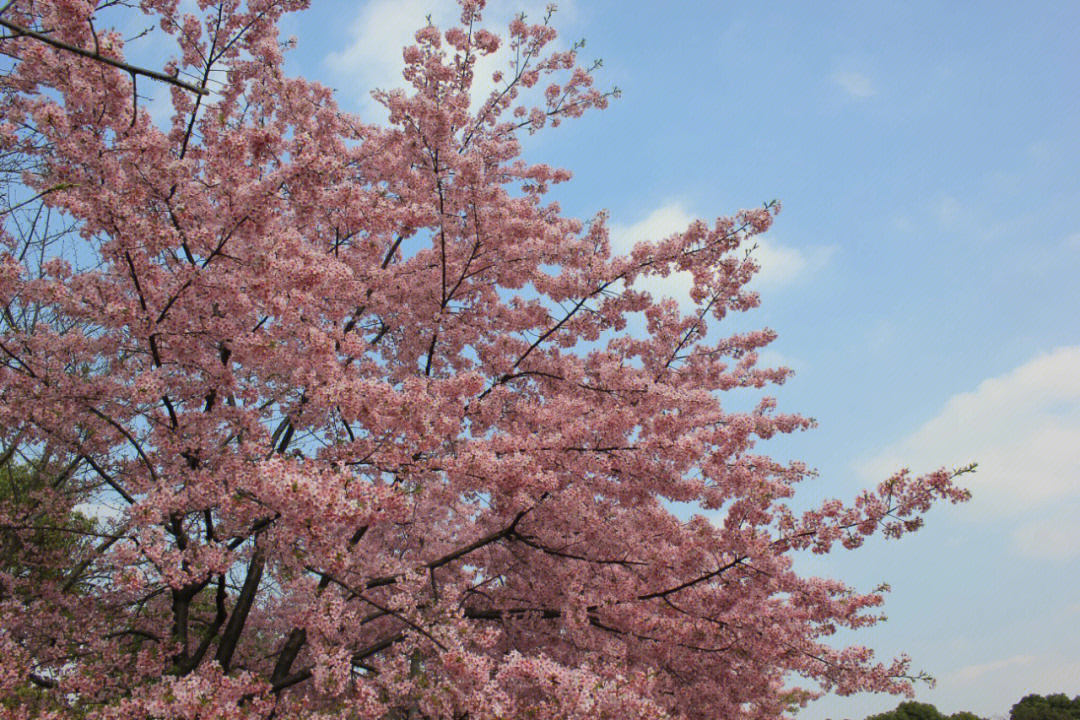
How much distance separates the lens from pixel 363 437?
A: 8906 mm

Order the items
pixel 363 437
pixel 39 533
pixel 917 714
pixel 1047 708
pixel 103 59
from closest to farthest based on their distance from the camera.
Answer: pixel 103 59
pixel 363 437
pixel 39 533
pixel 917 714
pixel 1047 708

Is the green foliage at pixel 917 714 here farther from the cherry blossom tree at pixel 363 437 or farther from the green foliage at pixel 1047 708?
the cherry blossom tree at pixel 363 437

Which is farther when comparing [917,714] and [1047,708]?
[1047,708]

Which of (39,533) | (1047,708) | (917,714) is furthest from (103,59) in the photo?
(1047,708)

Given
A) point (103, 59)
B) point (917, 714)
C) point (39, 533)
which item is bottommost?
point (917, 714)

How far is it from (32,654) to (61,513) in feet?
6.82

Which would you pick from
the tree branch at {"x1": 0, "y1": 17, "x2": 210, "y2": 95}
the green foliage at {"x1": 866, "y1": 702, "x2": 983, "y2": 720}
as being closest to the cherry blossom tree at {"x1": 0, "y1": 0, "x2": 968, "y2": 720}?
the tree branch at {"x1": 0, "y1": 17, "x2": 210, "y2": 95}

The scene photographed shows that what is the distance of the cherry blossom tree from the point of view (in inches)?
299

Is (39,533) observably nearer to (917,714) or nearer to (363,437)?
(363,437)

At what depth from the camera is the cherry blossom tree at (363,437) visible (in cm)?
759

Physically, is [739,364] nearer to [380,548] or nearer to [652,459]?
[652,459]

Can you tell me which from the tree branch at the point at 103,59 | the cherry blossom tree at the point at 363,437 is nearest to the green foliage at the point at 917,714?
the cherry blossom tree at the point at 363,437

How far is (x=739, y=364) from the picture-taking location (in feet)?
43.7

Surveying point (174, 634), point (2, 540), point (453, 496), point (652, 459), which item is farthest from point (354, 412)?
point (2, 540)
